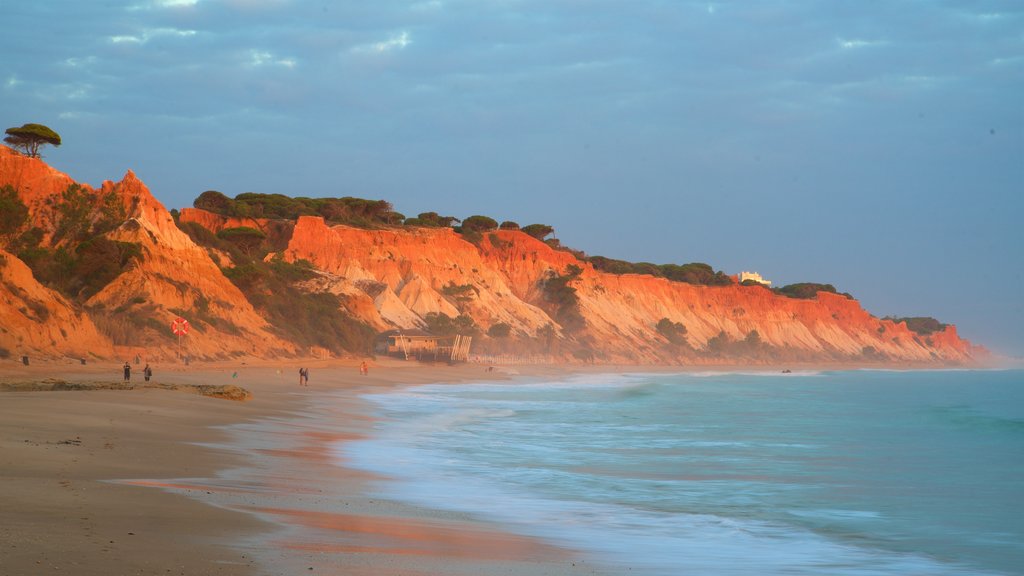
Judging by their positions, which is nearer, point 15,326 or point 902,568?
point 902,568

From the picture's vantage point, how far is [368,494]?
12477 mm

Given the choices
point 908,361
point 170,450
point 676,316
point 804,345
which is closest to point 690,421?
point 170,450

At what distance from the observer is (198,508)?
948 cm

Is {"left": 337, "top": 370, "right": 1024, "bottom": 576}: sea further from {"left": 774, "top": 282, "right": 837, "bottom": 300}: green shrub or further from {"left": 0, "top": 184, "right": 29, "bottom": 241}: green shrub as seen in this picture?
{"left": 774, "top": 282, "right": 837, "bottom": 300}: green shrub

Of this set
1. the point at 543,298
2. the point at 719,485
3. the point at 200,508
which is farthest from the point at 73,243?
the point at 543,298

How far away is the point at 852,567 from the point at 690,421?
22.1 meters

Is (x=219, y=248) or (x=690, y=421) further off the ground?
(x=219, y=248)

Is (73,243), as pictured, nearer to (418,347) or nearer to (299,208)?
(418,347)

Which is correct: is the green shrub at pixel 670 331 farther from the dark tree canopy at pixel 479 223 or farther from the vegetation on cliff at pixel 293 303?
the vegetation on cliff at pixel 293 303

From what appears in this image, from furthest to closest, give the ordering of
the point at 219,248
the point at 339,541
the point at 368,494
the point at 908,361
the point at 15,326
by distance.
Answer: the point at 908,361
the point at 219,248
the point at 15,326
the point at 368,494
the point at 339,541

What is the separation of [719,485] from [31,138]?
59.3m

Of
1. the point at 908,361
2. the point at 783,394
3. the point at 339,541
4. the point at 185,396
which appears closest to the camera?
the point at 339,541

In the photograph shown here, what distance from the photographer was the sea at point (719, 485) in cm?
1038

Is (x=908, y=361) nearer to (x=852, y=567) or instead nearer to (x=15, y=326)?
(x=15, y=326)
